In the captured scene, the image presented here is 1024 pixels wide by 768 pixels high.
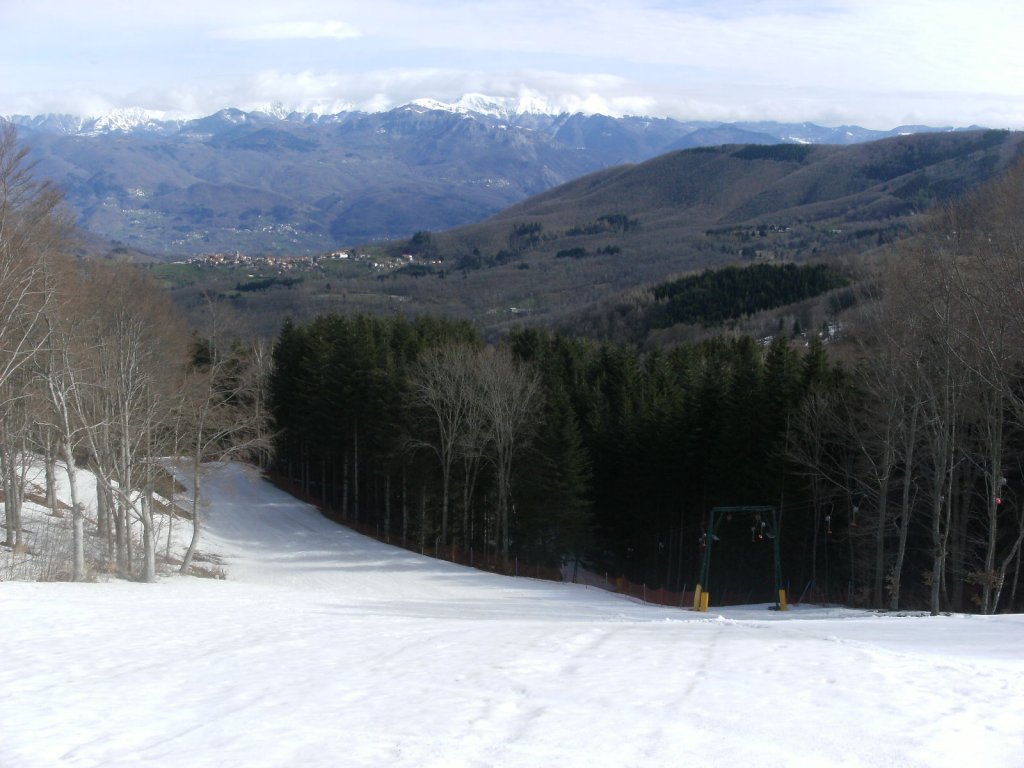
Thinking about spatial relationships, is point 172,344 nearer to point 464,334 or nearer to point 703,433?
point 464,334

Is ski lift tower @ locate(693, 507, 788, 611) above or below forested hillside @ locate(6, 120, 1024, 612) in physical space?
below

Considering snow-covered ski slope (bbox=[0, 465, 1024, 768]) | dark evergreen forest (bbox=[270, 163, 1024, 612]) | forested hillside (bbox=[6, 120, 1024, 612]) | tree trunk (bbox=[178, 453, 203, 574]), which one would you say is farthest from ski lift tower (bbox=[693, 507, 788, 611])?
tree trunk (bbox=[178, 453, 203, 574])

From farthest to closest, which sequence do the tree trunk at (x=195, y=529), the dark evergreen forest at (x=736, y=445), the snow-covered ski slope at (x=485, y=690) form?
the tree trunk at (x=195, y=529) → the dark evergreen forest at (x=736, y=445) → the snow-covered ski slope at (x=485, y=690)

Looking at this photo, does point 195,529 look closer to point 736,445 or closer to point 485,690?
point 485,690

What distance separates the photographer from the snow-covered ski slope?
29.1 feet

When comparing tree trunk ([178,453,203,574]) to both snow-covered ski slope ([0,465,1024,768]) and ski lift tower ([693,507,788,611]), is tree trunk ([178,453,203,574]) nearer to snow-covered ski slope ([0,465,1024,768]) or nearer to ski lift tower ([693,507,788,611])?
snow-covered ski slope ([0,465,1024,768])

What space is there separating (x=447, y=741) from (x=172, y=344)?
1466 inches

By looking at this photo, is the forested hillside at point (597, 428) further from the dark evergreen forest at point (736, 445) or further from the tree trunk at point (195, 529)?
the tree trunk at point (195, 529)

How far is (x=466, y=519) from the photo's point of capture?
131 ft

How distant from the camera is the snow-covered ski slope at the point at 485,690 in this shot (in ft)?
29.1

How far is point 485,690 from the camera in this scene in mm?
11055

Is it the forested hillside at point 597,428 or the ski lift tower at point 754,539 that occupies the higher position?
the forested hillside at point 597,428

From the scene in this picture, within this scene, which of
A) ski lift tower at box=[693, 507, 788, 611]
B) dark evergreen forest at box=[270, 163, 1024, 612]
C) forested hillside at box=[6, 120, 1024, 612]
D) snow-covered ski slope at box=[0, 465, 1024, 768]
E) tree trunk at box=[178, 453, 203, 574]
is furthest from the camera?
ski lift tower at box=[693, 507, 788, 611]

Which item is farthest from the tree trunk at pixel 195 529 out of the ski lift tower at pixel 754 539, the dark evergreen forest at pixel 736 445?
the ski lift tower at pixel 754 539
